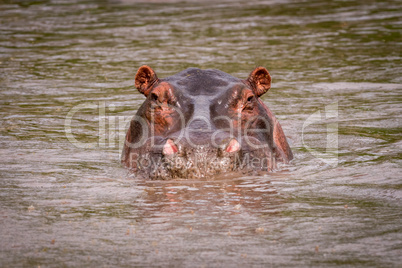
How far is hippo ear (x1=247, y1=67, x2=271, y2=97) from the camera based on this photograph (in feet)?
Result: 27.1

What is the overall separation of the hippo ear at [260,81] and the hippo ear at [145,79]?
44.1 inches

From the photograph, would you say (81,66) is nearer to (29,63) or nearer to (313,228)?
(29,63)

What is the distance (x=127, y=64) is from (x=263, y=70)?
6836 mm

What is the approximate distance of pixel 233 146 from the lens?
6.54m

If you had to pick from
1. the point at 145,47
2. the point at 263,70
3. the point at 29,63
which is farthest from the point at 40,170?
the point at 145,47

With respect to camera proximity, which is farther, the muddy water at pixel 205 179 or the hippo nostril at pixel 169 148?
the hippo nostril at pixel 169 148

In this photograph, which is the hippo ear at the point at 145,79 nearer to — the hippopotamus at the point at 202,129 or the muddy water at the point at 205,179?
the hippopotamus at the point at 202,129

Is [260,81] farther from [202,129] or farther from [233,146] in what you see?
[233,146]

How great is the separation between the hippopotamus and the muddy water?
172 mm

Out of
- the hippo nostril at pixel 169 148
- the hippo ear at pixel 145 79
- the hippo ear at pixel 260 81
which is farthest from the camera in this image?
the hippo ear at pixel 260 81

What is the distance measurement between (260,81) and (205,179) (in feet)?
6.98

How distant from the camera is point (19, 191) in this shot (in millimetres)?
6715

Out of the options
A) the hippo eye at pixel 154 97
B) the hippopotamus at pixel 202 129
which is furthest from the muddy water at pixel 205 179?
the hippo eye at pixel 154 97

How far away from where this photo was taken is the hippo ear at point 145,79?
8.06 m
